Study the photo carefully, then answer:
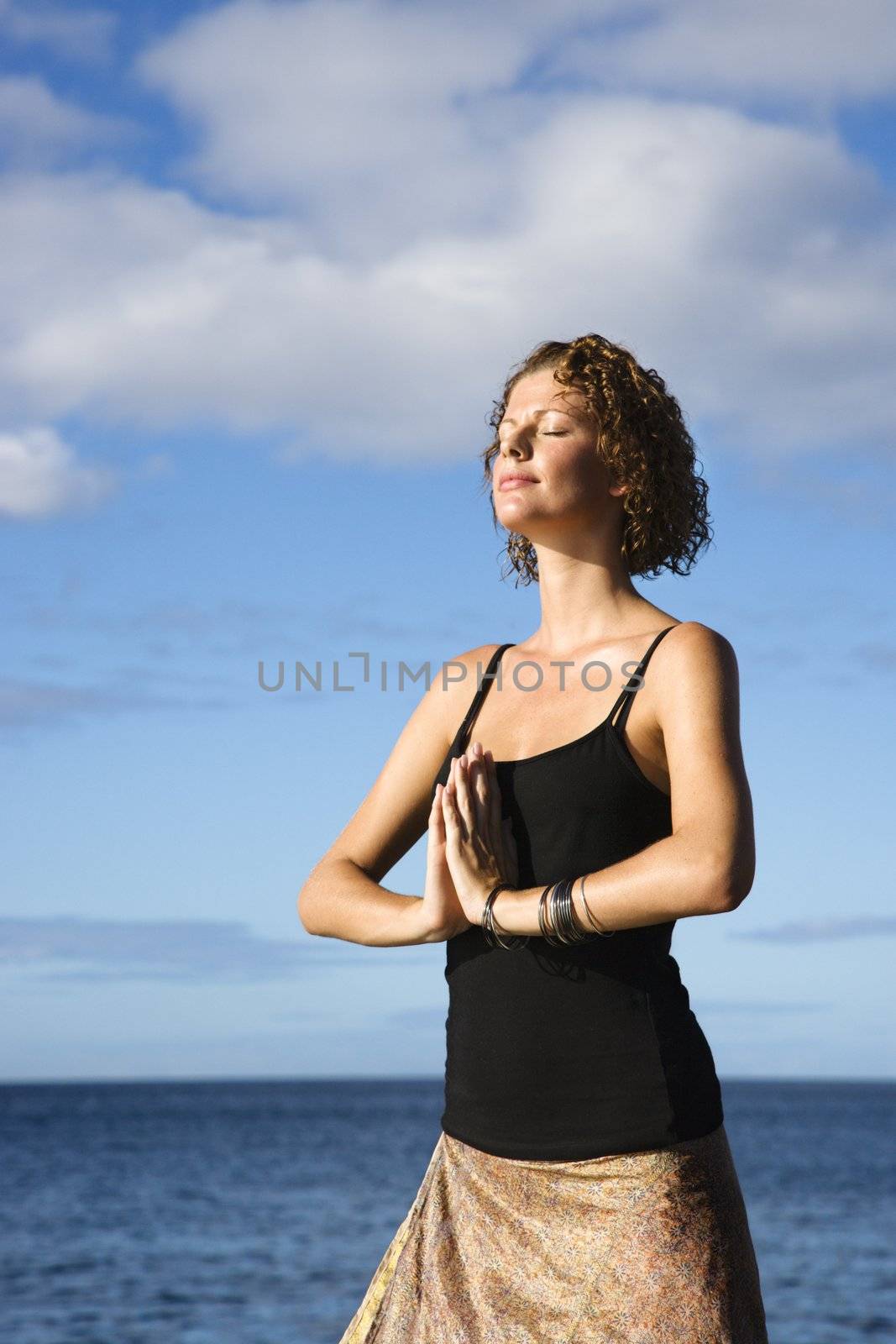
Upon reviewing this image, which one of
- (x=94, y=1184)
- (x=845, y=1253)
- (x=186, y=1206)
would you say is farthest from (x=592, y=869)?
(x=94, y=1184)

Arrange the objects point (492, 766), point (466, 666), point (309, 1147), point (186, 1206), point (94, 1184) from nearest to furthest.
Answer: point (492, 766) < point (466, 666) < point (186, 1206) < point (94, 1184) < point (309, 1147)

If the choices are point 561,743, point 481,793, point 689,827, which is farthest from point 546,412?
point 689,827

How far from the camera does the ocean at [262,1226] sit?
2488 cm

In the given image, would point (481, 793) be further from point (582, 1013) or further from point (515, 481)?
point (515, 481)

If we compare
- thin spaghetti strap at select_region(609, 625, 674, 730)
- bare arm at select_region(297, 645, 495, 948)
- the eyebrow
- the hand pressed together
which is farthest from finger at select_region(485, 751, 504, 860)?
the eyebrow

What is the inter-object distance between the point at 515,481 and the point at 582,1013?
3.73ft

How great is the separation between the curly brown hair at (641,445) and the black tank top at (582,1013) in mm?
437

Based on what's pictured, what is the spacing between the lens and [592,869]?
2.98 m

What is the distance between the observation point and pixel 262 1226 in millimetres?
38969

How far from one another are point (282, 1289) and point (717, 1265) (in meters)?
27.4

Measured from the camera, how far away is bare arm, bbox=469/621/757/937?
9.00 feet

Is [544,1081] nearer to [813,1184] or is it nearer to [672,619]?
[672,619]

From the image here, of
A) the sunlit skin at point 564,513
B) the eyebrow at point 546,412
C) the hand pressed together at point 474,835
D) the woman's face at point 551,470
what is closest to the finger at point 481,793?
the hand pressed together at point 474,835

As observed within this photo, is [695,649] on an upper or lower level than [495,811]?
upper
